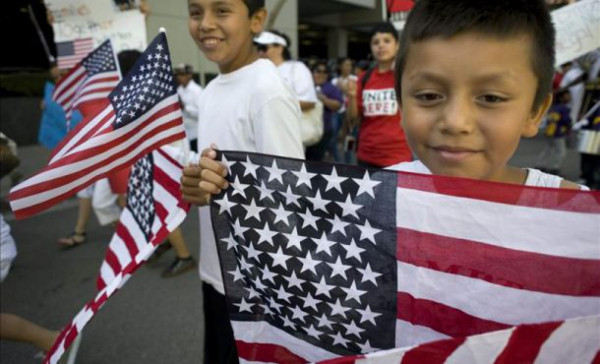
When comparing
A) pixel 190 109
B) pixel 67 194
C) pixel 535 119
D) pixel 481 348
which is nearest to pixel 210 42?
pixel 67 194

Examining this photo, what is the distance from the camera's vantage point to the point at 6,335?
250 cm

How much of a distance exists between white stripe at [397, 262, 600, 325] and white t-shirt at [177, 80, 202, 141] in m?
5.59

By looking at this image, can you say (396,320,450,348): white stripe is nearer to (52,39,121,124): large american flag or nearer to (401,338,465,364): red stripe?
(401,338,465,364): red stripe

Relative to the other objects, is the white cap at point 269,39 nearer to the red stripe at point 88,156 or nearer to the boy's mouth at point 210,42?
the boy's mouth at point 210,42

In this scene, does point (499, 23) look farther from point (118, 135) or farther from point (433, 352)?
point (118, 135)

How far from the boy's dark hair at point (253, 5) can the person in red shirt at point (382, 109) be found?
6.68 ft

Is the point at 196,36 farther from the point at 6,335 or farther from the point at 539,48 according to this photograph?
the point at 6,335

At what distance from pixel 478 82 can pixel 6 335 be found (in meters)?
2.79

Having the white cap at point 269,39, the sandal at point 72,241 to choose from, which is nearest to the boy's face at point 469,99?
the white cap at point 269,39

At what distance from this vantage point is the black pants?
1.92 meters

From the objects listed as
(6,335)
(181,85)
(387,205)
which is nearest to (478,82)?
(387,205)

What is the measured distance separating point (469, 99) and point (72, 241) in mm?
4902

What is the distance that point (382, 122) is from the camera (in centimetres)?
386

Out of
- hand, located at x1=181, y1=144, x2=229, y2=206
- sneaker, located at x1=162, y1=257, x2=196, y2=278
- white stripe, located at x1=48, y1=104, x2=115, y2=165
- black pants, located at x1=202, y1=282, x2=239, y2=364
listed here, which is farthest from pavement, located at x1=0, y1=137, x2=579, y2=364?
hand, located at x1=181, y1=144, x2=229, y2=206
